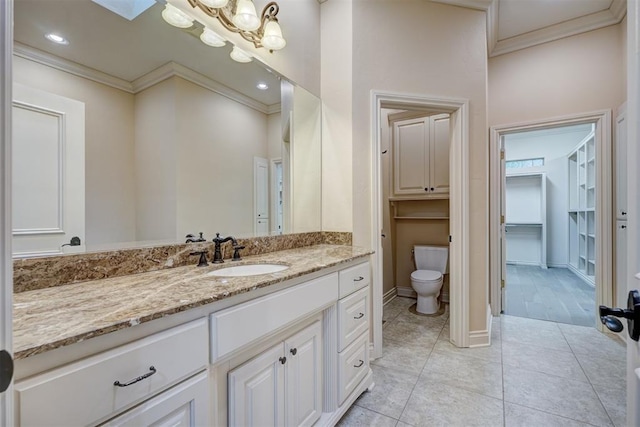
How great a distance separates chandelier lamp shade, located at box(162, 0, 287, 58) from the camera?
1.38 m

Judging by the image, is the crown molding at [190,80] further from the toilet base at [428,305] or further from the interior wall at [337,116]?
the toilet base at [428,305]

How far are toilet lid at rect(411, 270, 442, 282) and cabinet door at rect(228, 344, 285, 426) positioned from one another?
7.11 ft

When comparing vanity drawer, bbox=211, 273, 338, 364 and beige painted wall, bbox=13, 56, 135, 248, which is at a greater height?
beige painted wall, bbox=13, 56, 135, 248

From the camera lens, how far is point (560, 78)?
8.95ft

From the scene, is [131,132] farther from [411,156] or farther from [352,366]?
[411,156]

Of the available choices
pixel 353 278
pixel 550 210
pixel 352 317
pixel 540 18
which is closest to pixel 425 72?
pixel 540 18

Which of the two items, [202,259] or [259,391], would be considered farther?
[202,259]

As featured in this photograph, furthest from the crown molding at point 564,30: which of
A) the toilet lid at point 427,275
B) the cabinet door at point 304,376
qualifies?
the cabinet door at point 304,376

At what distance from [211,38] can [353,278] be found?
1.49m

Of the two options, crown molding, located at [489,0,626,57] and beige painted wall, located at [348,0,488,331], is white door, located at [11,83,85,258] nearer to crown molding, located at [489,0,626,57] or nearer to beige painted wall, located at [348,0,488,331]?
beige painted wall, located at [348,0,488,331]

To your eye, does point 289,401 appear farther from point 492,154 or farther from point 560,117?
point 560,117

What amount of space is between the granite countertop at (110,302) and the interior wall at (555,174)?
18.9 ft

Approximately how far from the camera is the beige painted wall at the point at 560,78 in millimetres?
2536

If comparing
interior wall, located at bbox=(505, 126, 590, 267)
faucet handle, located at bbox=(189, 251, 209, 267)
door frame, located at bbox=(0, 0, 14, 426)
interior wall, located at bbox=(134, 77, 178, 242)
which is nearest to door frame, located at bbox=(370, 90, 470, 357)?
faucet handle, located at bbox=(189, 251, 209, 267)
